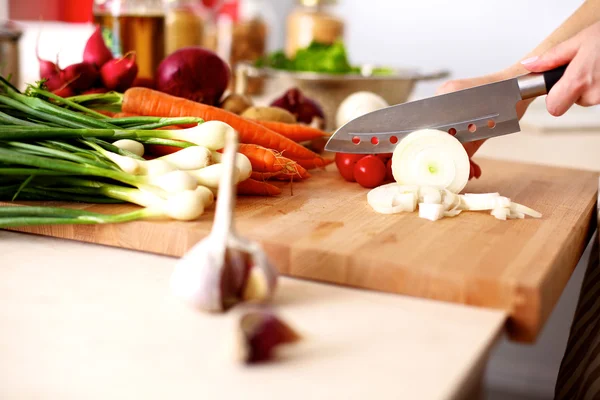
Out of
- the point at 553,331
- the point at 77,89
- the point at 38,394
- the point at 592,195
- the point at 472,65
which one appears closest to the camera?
the point at 38,394

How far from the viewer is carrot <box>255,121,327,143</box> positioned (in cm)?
137

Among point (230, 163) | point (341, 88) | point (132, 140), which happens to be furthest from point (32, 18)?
point (230, 163)

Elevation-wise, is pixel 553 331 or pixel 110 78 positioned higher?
pixel 110 78

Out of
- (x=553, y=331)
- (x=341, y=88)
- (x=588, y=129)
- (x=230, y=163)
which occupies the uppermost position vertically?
(x=230, y=163)

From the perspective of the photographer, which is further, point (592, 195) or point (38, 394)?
point (592, 195)

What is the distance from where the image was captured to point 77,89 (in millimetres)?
1421

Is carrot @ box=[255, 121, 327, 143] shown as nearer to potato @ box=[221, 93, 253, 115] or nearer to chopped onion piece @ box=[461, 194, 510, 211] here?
potato @ box=[221, 93, 253, 115]

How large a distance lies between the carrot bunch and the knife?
0.53 ft

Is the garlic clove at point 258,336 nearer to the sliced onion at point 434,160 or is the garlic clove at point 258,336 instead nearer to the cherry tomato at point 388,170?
the sliced onion at point 434,160

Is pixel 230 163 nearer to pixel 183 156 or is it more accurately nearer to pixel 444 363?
pixel 444 363

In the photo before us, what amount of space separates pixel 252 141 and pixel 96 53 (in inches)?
18.2

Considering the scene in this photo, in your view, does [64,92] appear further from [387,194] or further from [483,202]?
[483,202]

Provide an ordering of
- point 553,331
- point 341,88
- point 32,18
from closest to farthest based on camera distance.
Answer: point 341,88, point 553,331, point 32,18

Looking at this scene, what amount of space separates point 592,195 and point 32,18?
240cm
